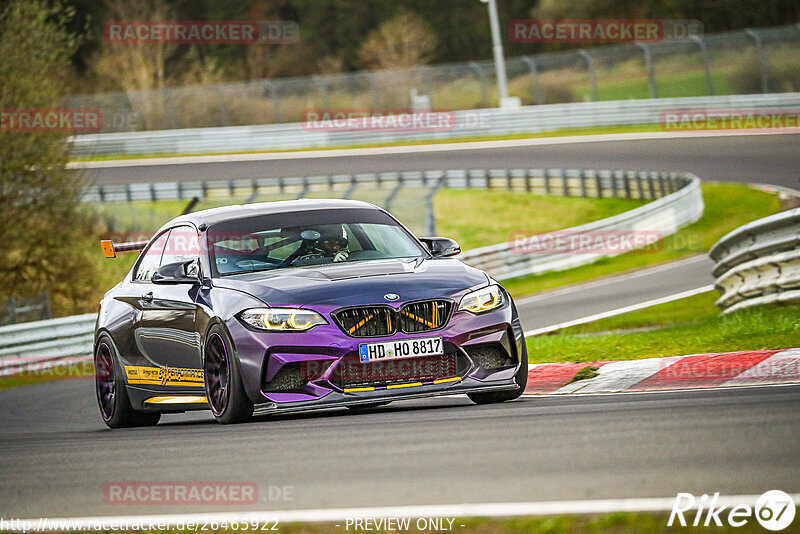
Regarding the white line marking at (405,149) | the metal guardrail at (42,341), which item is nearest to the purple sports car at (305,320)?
the metal guardrail at (42,341)

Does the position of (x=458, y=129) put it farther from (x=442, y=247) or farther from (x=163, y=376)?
(x=163, y=376)

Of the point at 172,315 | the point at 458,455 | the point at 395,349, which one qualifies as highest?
the point at 172,315

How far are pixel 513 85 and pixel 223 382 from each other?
46381 millimetres

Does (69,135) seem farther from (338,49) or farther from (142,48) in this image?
(338,49)

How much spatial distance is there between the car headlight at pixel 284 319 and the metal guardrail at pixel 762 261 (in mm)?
6101

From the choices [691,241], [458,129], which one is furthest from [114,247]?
[458,129]

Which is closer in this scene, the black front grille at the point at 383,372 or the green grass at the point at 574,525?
the green grass at the point at 574,525

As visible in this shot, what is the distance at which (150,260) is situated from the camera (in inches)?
418

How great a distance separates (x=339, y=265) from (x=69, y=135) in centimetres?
2062

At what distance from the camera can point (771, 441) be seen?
19.5ft

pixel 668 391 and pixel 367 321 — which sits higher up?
pixel 367 321

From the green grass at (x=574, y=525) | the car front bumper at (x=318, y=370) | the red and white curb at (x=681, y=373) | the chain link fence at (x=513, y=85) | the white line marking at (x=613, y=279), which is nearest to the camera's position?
the green grass at (x=574, y=525)

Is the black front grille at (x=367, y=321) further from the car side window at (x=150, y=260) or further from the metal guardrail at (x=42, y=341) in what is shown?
the metal guardrail at (x=42, y=341)

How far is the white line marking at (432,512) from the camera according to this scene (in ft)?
16.0
